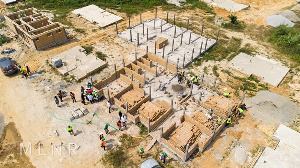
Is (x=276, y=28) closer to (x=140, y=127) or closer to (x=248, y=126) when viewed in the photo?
(x=248, y=126)

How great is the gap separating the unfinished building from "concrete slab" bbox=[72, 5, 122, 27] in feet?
23.0

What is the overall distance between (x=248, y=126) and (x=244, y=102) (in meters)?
3.04

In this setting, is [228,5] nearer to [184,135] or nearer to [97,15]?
[97,15]

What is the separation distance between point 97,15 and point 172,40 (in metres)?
14.8

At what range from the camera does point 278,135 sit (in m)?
19.4

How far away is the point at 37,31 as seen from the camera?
99.0 feet

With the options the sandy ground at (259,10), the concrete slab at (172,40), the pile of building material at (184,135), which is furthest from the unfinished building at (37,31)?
the sandy ground at (259,10)

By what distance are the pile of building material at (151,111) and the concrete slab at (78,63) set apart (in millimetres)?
8704

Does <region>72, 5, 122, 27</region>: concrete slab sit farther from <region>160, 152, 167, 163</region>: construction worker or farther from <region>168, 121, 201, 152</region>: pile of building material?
<region>160, 152, 167, 163</region>: construction worker

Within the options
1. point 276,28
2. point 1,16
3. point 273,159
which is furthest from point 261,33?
point 1,16

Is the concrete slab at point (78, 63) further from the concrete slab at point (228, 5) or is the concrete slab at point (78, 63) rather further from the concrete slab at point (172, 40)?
the concrete slab at point (228, 5)

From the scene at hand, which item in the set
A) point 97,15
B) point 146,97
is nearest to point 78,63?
point 146,97

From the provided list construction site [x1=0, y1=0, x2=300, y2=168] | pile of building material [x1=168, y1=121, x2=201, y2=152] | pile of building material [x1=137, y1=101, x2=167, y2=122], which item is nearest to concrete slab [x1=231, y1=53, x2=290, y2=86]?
construction site [x1=0, y1=0, x2=300, y2=168]

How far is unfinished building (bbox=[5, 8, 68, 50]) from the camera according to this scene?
29.4 m
